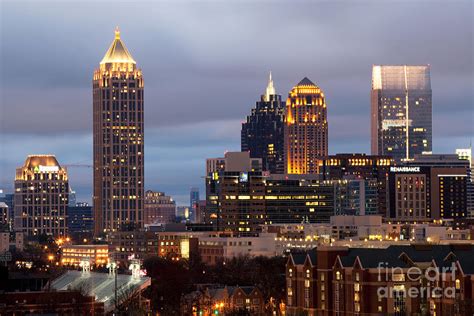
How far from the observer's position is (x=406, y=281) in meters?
162

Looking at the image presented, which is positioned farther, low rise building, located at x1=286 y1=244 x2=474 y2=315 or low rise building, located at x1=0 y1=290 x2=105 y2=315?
low rise building, located at x1=0 y1=290 x2=105 y2=315

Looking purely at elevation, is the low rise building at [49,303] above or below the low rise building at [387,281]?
below

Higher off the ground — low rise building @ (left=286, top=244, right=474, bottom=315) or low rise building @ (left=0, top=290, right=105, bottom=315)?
low rise building @ (left=286, top=244, right=474, bottom=315)

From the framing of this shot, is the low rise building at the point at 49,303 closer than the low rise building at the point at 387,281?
No

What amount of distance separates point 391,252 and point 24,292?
3896cm

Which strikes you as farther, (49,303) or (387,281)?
(49,303)

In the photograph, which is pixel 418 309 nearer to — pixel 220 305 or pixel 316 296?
pixel 316 296

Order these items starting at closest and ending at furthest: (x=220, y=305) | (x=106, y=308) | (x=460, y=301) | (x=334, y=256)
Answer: (x=460, y=301) → (x=334, y=256) → (x=106, y=308) → (x=220, y=305)

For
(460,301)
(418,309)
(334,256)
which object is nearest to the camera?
(460,301)

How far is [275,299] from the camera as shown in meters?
199

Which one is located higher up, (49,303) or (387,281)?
(387,281)

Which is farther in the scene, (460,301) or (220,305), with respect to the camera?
(220,305)

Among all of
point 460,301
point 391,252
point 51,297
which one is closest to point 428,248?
point 391,252

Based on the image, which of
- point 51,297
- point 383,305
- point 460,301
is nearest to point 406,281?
point 383,305
